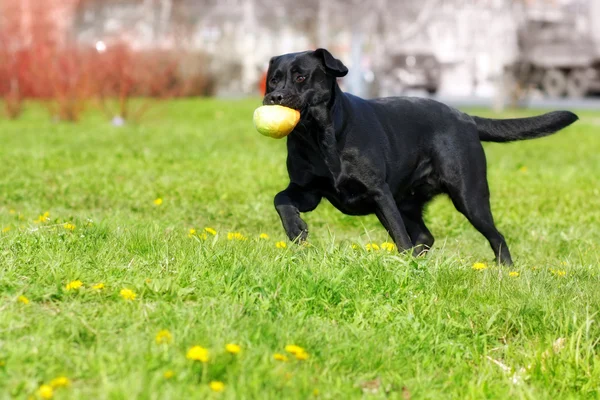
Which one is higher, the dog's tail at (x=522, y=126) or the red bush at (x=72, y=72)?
the dog's tail at (x=522, y=126)

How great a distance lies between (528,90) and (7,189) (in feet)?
69.6

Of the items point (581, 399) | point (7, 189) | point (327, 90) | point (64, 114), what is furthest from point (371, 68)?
point (581, 399)

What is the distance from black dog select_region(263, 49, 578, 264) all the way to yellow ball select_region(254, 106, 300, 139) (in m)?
0.12

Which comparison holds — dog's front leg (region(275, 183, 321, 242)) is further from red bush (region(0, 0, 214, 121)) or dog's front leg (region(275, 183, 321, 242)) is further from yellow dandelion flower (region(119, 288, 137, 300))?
red bush (region(0, 0, 214, 121))

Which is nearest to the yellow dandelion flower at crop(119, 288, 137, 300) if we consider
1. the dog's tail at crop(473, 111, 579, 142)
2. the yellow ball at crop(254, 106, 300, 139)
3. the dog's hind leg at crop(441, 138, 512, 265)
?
the yellow ball at crop(254, 106, 300, 139)

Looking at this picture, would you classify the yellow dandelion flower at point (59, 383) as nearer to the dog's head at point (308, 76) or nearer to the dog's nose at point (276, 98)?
the dog's nose at point (276, 98)

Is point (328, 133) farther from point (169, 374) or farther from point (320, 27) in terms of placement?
point (320, 27)

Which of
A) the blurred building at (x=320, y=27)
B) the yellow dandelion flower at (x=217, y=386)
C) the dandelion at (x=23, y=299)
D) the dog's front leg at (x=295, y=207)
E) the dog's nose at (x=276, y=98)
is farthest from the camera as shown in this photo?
the blurred building at (x=320, y=27)

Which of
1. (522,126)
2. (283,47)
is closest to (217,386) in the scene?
(522,126)

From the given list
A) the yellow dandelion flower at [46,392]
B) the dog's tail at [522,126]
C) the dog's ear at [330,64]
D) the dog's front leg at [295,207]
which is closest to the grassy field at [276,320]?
the yellow dandelion flower at [46,392]

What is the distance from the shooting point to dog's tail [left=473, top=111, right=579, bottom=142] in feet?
19.5

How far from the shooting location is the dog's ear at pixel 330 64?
A: 4949 mm

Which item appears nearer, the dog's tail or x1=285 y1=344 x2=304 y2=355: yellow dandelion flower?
x1=285 y1=344 x2=304 y2=355: yellow dandelion flower

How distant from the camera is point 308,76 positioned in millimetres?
4941
